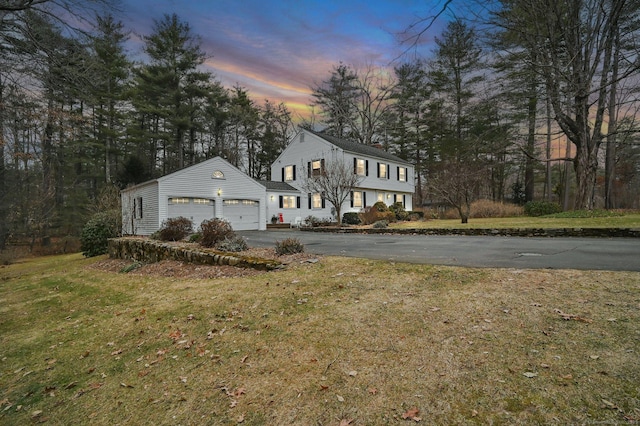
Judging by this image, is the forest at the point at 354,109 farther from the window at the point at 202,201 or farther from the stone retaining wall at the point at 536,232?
the window at the point at 202,201

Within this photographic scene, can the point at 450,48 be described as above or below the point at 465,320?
above

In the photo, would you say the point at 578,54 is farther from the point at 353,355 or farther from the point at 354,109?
the point at 354,109

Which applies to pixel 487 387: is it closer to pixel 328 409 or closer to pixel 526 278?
pixel 328 409

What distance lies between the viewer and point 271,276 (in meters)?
5.84

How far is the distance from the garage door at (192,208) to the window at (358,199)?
10818mm

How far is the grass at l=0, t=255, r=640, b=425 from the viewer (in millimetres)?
2148

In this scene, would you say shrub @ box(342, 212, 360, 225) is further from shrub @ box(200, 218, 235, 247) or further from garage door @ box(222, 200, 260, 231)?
shrub @ box(200, 218, 235, 247)

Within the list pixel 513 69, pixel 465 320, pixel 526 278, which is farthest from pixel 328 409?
pixel 513 69

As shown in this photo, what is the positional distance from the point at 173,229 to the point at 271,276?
300 inches

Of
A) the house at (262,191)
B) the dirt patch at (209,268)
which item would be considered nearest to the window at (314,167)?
the house at (262,191)

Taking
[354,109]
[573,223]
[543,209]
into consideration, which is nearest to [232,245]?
[573,223]

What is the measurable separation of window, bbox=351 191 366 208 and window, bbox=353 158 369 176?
160 cm

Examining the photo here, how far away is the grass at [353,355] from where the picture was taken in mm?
2148

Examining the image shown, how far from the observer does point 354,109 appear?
34500 mm
